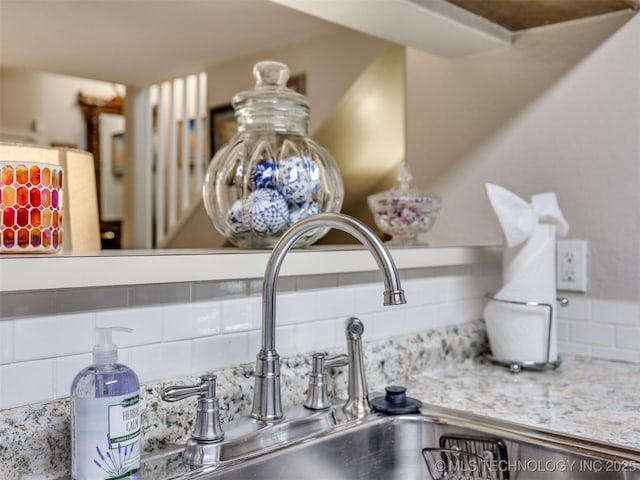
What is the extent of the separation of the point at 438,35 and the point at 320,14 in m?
0.32

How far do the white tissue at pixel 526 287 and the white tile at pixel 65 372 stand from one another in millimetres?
885

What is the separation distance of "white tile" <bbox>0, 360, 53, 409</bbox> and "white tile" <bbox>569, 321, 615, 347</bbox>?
1.18 metres

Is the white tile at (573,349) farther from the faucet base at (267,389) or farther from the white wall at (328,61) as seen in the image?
the white wall at (328,61)

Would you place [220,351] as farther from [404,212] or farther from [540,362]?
[540,362]

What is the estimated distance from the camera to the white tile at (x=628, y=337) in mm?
1377

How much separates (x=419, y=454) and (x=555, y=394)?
1.01ft

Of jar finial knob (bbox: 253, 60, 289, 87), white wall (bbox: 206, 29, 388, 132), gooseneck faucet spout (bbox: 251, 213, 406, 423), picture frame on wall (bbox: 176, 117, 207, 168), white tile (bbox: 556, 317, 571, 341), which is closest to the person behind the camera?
gooseneck faucet spout (bbox: 251, 213, 406, 423)

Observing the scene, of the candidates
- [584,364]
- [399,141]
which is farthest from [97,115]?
[584,364]

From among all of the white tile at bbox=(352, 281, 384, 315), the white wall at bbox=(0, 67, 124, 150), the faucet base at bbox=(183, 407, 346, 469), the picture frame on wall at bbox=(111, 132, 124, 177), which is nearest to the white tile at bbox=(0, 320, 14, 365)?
the faucet base at bbox=(183, 407, 346, 469)

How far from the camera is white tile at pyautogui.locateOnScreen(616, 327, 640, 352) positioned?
138cm

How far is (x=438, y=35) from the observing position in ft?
4.77

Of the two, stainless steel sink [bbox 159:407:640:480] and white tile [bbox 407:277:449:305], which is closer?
stainless steel sink [bbox 159:407:640:480]

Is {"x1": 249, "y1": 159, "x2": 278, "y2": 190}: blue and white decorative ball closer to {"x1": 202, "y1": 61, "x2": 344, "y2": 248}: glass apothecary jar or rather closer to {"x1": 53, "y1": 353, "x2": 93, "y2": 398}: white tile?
{"x1": 202, "y1": 61, "x2": 344, "y2": 248}: glass apothecary jar

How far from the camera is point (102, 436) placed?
0.69 meters
